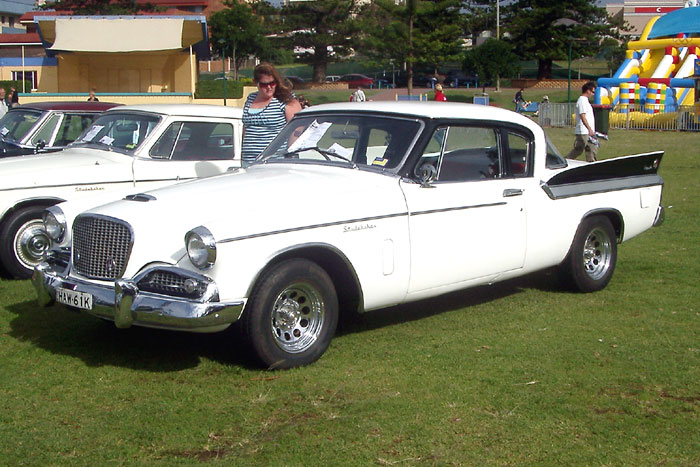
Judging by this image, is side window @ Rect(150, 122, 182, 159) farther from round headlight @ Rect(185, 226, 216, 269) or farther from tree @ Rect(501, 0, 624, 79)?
tree @ Rect(501, 0, 624, 79)

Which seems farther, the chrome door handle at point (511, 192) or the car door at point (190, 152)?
the car door at point (190, 152)

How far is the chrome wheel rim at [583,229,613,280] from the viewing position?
757cm

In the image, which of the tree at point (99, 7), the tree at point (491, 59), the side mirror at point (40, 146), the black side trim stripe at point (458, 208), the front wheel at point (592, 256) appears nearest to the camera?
the black side trim stripe at point (458, 208)

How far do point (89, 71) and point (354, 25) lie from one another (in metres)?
29.3

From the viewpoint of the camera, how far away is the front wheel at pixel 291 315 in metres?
5.12

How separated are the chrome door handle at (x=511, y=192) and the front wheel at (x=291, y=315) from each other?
184 cm

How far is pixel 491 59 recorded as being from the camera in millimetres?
59062

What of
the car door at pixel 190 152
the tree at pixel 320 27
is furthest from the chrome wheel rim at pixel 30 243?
the tree at pixel 320 27

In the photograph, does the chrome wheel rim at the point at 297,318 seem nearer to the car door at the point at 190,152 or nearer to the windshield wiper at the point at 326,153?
the windshield wiper at the point at 326,153

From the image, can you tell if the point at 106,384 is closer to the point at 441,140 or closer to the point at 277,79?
the point at 441,140

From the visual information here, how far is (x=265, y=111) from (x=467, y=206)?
2639mm

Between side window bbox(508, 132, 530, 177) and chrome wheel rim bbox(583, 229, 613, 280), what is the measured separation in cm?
113

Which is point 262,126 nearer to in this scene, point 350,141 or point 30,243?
point 350,141

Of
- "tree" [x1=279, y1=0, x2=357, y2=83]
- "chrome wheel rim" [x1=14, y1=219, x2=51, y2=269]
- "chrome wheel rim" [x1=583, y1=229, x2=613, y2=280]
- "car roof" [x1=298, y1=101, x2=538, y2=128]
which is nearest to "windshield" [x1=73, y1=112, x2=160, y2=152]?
"chrome wheel rim" [x1=14, y1=219, x2=51, y2=269]
